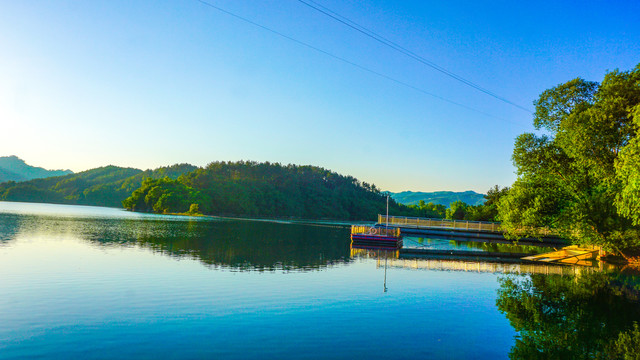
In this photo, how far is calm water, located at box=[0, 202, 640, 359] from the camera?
1176cm

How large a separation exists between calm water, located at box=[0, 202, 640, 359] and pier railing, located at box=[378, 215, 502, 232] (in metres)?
38.7

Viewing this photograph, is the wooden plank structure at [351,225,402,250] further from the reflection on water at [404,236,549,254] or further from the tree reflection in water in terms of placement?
the tree reflection in water

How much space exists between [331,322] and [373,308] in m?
3.21

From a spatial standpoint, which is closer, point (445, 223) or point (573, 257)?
point (573, 257)

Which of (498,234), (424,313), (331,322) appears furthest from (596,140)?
(498,234)

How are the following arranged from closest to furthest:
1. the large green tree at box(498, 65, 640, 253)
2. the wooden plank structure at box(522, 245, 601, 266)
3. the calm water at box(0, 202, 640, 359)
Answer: the calm water at box(0, 202, 640, 359), the large green tree at box(498, 65, 640, 253), the wooden plank structure at box(522, 245, 601, 266)

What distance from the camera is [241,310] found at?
52.3ft

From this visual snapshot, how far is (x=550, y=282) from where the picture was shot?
82.7 feet

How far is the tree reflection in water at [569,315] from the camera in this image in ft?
40.4

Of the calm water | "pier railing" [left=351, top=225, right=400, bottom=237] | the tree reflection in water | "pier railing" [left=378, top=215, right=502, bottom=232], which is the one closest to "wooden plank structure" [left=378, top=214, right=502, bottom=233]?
"pier railing" [left=378, top=215, right=502, bottom=232]

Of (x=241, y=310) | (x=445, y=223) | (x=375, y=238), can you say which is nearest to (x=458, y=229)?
(x=445, y=223)

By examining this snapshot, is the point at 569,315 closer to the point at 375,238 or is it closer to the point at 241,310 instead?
the point at 241,310

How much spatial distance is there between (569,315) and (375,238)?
3575cm

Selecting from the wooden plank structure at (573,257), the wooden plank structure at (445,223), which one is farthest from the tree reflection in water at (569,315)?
the wooden plank structure at (445,223)
